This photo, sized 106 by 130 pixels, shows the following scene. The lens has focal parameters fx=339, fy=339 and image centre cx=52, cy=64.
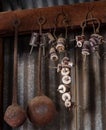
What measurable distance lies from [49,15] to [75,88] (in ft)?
1.64

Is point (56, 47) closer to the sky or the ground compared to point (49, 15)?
closer to the ground

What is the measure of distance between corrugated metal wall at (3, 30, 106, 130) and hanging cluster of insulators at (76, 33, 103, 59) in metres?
0.13

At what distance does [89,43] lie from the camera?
2.04m

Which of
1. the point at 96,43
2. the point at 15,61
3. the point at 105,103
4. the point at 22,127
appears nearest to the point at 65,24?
the point at 96,43

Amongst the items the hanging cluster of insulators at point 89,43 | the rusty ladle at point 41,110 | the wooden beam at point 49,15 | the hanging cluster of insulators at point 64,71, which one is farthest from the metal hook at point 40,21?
the rusty ladle at point 41,110

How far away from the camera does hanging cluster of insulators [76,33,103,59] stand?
6.64ft

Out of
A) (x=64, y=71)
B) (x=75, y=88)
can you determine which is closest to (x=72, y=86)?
(x=75, y=88)

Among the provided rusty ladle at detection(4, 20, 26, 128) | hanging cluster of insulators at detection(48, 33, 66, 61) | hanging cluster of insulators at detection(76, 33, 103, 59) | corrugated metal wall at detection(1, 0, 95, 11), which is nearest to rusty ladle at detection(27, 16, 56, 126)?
rusty ladle at detection(4, 20, 26, 128)

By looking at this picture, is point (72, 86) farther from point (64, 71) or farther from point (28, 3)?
point (28, 3)

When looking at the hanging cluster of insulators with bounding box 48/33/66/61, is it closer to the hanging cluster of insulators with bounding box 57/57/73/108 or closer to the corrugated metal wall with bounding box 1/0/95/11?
the hanging cluster of insulators with bounding box 57/57/73/108

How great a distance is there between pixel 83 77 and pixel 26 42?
47cm

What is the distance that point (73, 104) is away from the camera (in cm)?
210

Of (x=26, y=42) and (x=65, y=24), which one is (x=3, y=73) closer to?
(x=26, y=42)

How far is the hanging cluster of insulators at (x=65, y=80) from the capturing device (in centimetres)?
206
